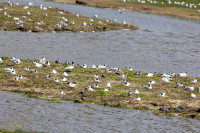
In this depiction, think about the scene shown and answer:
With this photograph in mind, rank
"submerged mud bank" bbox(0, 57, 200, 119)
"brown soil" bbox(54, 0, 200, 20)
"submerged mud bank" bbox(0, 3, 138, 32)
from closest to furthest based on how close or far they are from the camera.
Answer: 1. "submerged mud bank" bbox(0, 57, 200, 119)
2. "submerged mud bank" bbox(0, 3, 138, 32)
3. "brown soil" bbox(54, 0, 200, 20)

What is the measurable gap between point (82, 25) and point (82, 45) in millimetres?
9726

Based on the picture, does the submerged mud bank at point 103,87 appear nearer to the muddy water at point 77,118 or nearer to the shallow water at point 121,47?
the muddy water at point 77,118

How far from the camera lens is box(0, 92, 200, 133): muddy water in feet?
77.5

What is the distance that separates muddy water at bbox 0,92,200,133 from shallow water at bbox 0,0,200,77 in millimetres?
13195

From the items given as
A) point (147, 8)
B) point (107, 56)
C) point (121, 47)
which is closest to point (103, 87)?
point (107, 56)

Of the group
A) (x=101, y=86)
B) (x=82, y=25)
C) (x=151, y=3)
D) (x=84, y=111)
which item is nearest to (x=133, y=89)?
(x=101, y=86)

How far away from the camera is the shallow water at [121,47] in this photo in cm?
4184

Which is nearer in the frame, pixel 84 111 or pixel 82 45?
pixel 84 111

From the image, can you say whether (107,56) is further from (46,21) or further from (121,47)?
(46,21)

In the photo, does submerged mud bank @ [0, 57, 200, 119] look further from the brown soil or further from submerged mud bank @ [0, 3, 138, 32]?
the brown soil

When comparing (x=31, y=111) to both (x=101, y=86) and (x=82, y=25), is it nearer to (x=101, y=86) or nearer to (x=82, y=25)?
(x=101, y=86)

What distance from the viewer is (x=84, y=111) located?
26.4 meters

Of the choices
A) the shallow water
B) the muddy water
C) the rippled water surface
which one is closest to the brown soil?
the rippled water surface

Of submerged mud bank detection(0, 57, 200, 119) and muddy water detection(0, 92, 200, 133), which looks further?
submerged mud bank detection(0, 57, 200, 119)
